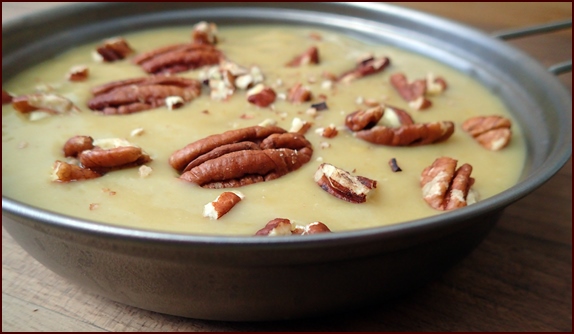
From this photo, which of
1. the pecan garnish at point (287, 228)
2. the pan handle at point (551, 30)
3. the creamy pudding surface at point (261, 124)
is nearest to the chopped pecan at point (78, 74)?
the creamy pudding surface at point (261, 124)

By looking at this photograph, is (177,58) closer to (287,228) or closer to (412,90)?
(412,90)

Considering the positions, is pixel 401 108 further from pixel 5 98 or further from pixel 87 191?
pixel 5 98

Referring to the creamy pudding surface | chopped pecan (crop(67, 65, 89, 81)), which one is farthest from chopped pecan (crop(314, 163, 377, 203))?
chopped pecan (crop(67, 65, 89, 81))

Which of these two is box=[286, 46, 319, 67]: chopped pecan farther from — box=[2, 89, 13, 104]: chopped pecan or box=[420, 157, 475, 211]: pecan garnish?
box=[2, 89, 13, 104]: chopped pecan

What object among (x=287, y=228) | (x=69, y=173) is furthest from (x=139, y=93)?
(x=287, y=228)

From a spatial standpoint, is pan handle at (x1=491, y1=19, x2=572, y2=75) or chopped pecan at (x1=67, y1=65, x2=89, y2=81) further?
chopped pecan at (x1=67, y1=65, x2=89, y2=81)

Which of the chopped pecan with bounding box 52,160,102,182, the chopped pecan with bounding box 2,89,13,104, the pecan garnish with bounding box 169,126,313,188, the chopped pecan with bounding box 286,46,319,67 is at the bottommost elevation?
the chopped pecan with bounding box 2,89,13,104
